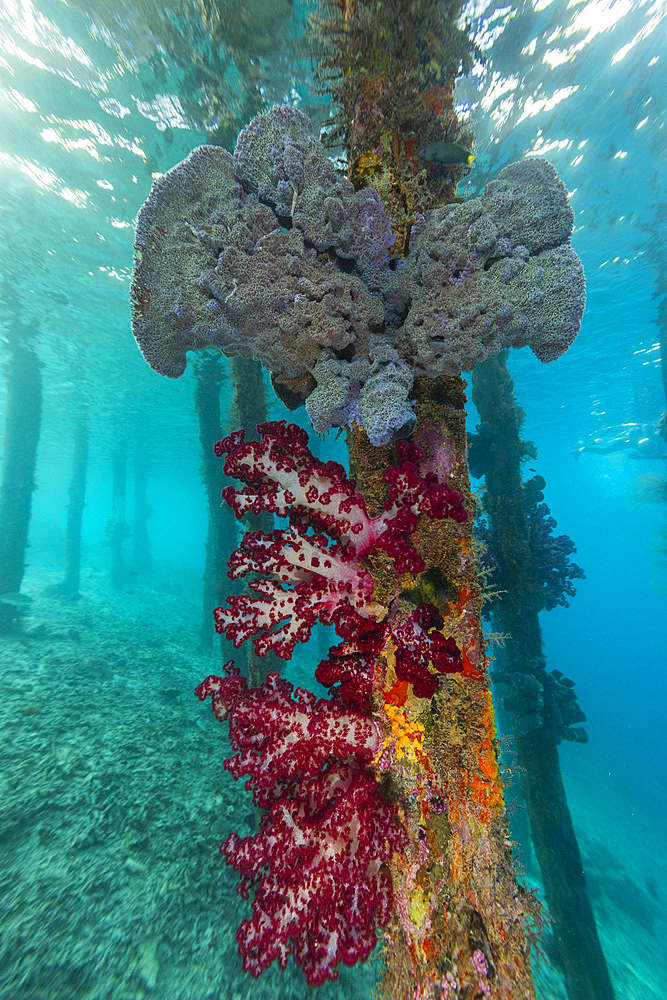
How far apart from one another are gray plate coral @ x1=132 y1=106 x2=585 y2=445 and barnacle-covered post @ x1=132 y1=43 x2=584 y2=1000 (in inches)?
0.5

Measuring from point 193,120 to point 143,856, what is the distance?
1282cm

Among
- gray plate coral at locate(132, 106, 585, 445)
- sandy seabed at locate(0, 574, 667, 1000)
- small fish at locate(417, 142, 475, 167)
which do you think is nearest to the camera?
gray plate coral at locate(132, 106, 585, 445)

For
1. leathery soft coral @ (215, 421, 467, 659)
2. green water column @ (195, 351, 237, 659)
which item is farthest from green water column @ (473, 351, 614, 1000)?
green water column @ (195, 351, 237, 659)

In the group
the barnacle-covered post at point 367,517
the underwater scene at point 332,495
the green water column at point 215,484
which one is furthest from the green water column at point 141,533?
the barnacle-covered post at point 367,517

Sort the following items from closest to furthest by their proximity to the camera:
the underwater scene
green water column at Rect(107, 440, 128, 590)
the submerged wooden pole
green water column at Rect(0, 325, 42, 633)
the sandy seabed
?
the submerged wooden pole → the underwater scene → the sandy seabed → green water column at Rect(0, 325, 42, 633) → green water column at Rect(107, 440, 128, 590)

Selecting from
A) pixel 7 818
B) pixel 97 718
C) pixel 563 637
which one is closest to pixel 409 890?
pixel 7 818

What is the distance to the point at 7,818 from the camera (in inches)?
200

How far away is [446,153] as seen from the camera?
2947 millimetres

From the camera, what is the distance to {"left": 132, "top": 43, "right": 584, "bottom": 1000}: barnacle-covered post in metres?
2.00

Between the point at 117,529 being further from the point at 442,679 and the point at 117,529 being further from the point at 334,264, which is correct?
the point at 442,679

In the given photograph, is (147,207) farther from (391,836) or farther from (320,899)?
(320,899)

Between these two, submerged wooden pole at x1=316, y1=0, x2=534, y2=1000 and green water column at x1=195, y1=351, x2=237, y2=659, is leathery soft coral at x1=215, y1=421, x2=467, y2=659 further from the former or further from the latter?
green water column at x1=195, y1=351, x2=237, y2=659

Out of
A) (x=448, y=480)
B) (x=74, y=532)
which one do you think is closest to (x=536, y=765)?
(x=448, y=480)

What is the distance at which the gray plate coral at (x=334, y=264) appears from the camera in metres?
2.35
